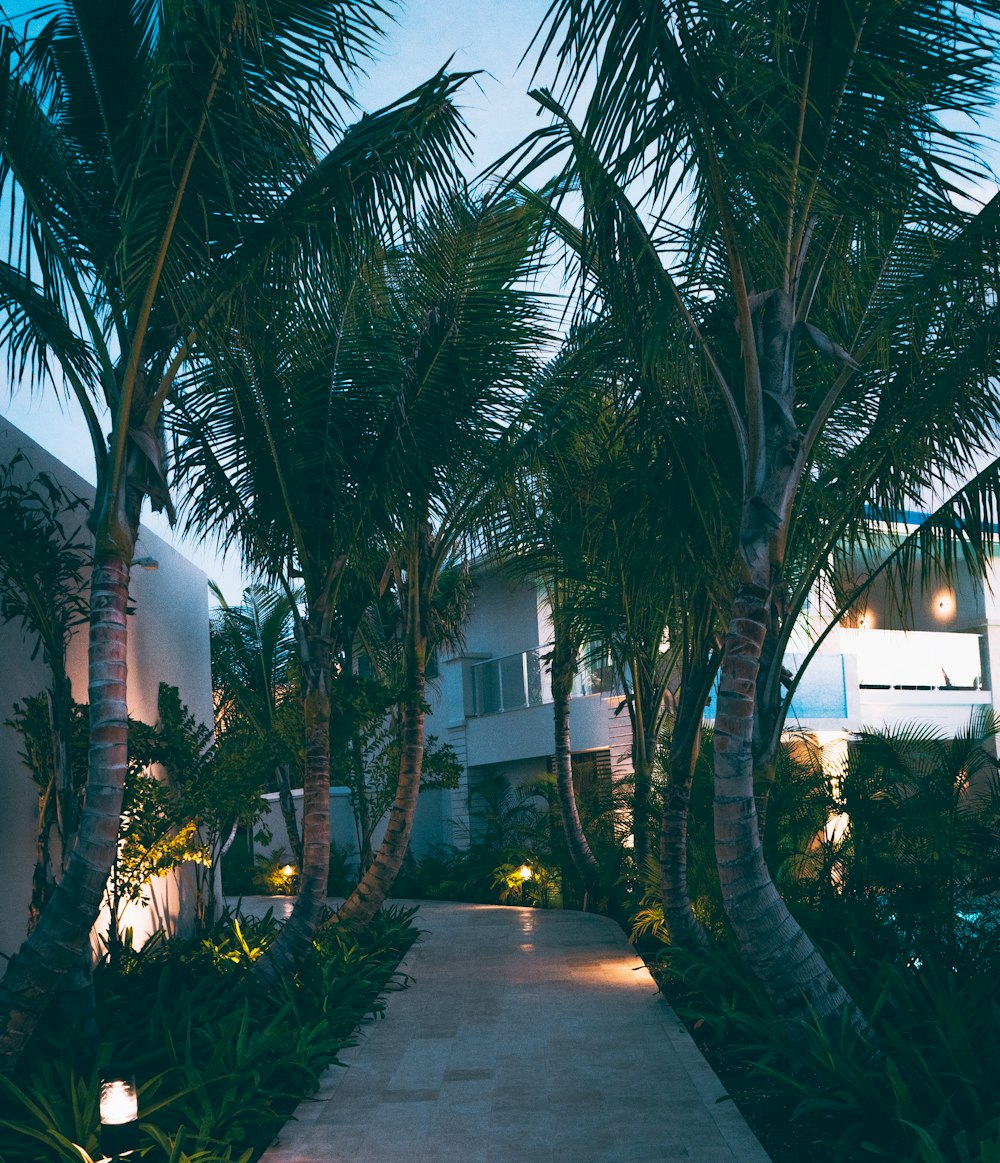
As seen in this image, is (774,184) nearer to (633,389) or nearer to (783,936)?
(633,389)

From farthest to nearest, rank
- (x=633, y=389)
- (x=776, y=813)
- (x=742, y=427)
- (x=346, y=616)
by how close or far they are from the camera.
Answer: (x=346, y=616) → (x=776, y=813) → (x=633, y=389) → (x=742, y=427)

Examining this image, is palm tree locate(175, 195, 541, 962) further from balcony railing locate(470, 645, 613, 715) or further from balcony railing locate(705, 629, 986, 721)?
balcony railing locate(470, 645, 613, 715)

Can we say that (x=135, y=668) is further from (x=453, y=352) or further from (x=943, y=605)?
(x=943, y=605)

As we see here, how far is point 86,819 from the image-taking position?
18.6 feet

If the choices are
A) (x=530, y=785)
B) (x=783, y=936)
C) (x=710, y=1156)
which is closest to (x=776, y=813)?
(x=783, y=936)

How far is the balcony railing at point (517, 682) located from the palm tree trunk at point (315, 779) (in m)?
9.88

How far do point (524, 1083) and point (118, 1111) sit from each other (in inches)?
114

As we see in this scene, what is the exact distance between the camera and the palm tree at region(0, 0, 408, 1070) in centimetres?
562

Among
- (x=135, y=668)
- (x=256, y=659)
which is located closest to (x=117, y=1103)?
(x=135, y=668)

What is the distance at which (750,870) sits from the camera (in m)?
5.79

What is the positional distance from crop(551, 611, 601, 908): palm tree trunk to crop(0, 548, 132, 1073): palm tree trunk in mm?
10162

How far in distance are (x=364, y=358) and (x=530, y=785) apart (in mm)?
11589

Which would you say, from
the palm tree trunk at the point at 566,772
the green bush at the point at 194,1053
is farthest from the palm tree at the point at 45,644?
the palm tree trunk at the point at 566,772

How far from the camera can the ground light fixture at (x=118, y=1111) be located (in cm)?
470
